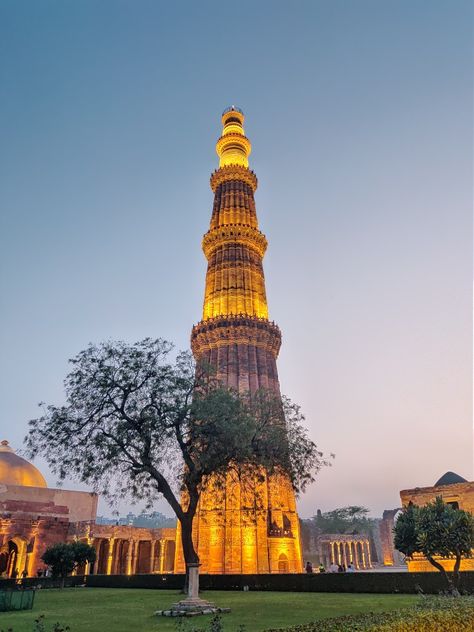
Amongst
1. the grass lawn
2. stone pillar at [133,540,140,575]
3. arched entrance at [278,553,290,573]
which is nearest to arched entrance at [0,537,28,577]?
stone pillar at [133,540,140,575]

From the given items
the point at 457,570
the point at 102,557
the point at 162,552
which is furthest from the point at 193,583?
the point at 162,552

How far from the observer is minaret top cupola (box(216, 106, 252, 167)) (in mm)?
55406

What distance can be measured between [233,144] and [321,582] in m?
46.2

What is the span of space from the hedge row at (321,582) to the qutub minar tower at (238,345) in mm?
3363

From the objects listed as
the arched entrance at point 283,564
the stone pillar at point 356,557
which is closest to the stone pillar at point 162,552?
the arched entrance at point 283,564

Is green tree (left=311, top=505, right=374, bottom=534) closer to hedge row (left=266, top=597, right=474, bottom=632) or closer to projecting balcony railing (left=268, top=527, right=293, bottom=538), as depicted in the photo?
projecting balcony railing (left=268, top=527, right=293, bottom=538)

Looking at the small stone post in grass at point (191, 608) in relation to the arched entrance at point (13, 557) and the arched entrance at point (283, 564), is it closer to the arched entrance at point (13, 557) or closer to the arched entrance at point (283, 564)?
the arched entrance at point (283, 564)

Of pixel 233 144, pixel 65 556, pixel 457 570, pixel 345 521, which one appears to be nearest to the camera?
pixel 457 570

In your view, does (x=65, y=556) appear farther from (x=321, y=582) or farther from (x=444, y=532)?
(x=444, y=532)

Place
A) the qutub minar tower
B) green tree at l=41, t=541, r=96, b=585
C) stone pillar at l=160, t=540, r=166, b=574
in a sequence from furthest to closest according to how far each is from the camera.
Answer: stone pillar at l=160, t=540, r=166, b=574, the qutub minar tower, green tree at l=41, t=541, r=96, b=585

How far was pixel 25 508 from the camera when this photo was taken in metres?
39.3

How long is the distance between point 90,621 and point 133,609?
12.7 ft

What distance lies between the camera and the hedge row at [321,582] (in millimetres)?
21203

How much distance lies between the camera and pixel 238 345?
137 feet
